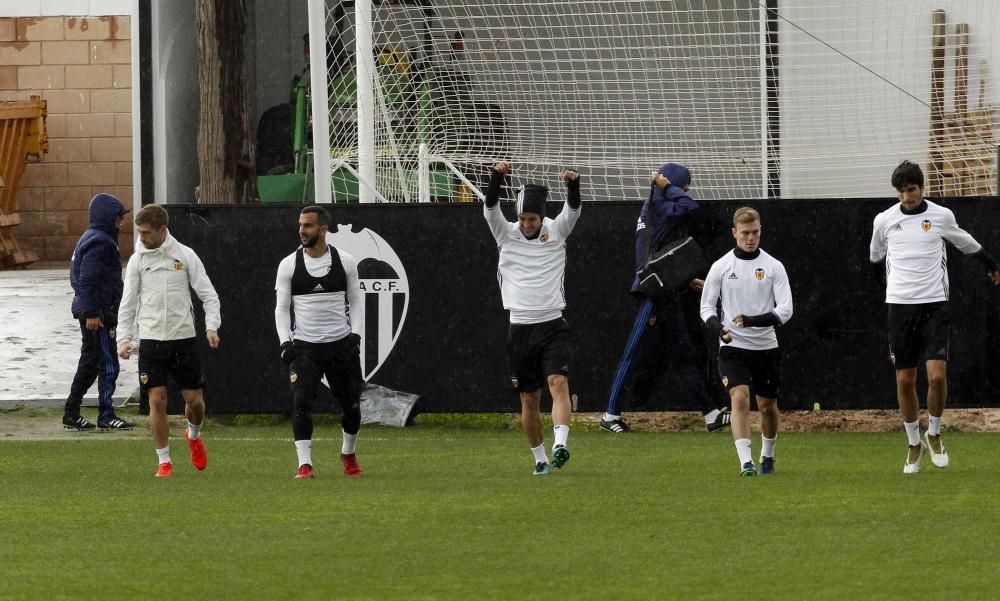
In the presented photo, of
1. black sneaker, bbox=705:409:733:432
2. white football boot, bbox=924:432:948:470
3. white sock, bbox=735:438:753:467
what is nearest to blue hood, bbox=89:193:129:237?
black sneaker, bbox=705:409:733:432

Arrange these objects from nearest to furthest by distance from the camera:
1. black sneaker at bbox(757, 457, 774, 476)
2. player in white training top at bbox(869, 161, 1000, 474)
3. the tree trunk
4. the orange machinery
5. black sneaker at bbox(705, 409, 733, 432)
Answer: black sneaker at bbox(757, 457, 774, 476) < player in white training top at bbox(869, 161, 1000, 474) < black sneaker at bbox(705, 409, 733, 432) < the tree trunk < the orange machinery

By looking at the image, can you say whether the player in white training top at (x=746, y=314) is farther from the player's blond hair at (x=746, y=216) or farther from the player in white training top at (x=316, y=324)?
the player in white training top at (x=316, y=324)

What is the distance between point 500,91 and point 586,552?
989cm

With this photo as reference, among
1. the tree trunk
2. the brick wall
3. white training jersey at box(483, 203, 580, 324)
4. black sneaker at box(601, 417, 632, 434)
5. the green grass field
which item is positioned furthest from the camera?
the brick wall

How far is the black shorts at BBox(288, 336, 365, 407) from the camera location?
1112cm

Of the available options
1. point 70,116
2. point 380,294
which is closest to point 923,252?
point 380,294

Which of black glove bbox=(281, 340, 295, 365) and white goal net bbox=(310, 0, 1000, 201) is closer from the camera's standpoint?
black glove bbox=(281, 340, 295, 365)

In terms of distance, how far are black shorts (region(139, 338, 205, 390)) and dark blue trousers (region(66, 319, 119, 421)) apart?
3360 millimetres

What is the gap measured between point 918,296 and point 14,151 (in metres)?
19.0

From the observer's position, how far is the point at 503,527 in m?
8.54

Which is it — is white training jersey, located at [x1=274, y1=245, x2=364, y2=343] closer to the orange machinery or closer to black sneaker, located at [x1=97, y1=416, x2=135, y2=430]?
black sneaker, located at [x1=97, y1=416, x2=135, y2=430]

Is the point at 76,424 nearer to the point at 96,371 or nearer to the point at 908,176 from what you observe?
the point at 96,371

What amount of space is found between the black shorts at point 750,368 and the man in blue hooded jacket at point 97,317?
649cm

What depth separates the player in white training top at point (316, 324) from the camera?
36.3 ft
